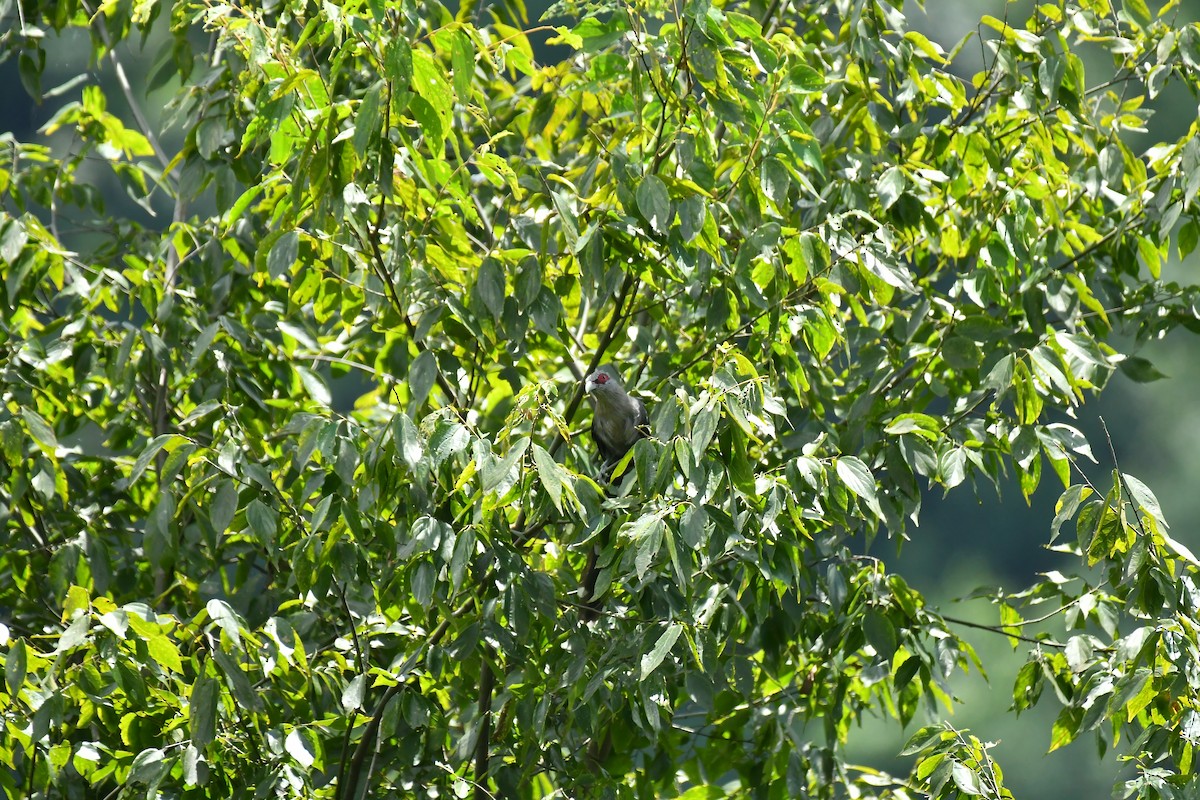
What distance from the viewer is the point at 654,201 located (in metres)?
2.04

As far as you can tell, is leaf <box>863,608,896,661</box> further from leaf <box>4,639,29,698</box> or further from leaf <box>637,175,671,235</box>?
leaf <box>4,639,29,698</box>

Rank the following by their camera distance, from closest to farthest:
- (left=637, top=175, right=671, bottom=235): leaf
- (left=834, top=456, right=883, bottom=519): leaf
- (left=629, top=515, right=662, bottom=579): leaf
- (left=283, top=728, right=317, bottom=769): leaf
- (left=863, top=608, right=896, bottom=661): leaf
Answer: (left=629, top=515, right=662, bottom=579): leaf < (left=834, top=456, right=883, bottom=519): leaf < (left=637, top=175, right=671, bottom=235): leaf < (left=283, top=728, right=317, bottom=769): leaf < (left=863, top=608, right=896, bottom=661): leaf

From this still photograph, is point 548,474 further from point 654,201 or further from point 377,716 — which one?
point 377,716

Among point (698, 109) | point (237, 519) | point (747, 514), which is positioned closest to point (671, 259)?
point (698, 109)

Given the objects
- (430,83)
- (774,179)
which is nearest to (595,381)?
(774,179)

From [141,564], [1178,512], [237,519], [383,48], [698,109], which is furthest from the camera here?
[1178,512]

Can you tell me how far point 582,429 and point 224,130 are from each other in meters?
1.01

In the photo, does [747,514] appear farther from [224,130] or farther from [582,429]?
[224,130]

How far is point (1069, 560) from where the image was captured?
10.4 metres

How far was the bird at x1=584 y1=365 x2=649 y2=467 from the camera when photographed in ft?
8.72

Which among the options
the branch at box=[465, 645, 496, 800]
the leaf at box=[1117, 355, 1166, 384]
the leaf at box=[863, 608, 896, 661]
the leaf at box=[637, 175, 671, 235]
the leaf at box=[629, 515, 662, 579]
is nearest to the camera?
the leaf at box=[629, 515, 662, 579]

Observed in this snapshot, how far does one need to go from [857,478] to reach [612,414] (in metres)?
0.86

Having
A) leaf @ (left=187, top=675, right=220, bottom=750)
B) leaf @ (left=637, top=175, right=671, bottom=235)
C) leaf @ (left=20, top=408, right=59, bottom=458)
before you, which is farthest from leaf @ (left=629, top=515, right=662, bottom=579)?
leaf @ (left=20, top=408, right=59, bottom=458)

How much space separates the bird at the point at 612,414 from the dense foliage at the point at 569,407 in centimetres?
8
